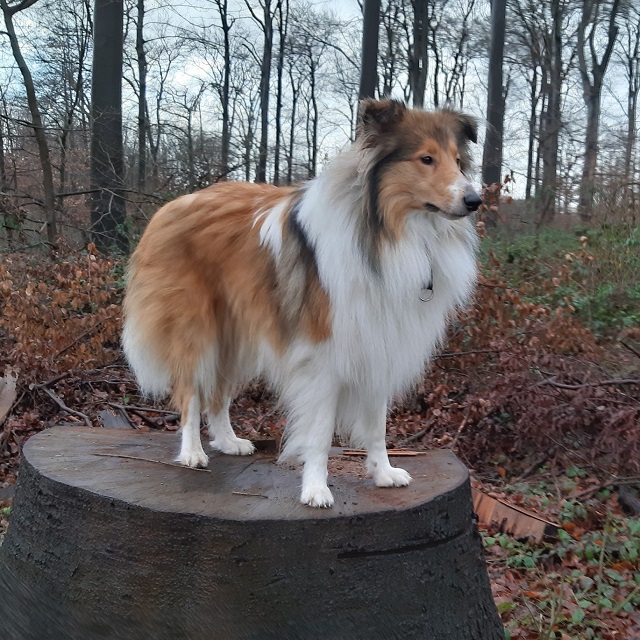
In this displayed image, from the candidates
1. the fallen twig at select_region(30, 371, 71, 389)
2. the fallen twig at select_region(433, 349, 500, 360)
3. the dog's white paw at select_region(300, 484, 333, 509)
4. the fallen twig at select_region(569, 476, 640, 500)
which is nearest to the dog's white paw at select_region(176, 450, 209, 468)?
the dog's white paw at select_region(300, 484, 333, 509)

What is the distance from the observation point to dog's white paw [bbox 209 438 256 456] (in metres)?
3.75

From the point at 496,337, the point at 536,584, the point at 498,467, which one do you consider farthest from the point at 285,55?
the point at 536,584

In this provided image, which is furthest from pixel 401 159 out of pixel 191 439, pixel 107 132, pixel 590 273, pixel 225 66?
pixel 225 66

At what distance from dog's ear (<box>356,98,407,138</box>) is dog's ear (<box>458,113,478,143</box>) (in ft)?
1.17

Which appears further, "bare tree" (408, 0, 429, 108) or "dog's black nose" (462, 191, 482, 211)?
"bare tree" (408, 0, 429, 108)

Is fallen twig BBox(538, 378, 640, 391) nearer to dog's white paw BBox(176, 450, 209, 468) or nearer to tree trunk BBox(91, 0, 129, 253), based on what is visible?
dog's white paw BBox(176, 450, 209, 468)

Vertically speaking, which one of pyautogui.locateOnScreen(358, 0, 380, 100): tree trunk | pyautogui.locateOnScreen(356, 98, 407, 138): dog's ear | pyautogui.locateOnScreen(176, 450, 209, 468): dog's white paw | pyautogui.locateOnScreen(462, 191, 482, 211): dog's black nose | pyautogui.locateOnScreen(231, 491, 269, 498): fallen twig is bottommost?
pyautogui.locateOnScreen(176, 450, 209, 468): dog's white paw

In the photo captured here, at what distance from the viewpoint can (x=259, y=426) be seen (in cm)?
621

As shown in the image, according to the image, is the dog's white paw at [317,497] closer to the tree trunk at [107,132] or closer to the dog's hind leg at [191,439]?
the dog's hind leg at [191,439]

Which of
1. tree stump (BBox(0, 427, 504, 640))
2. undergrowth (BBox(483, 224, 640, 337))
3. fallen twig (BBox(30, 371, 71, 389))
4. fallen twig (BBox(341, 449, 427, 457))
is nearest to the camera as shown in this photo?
tree stump (BBox(0, 427, 504, 640))

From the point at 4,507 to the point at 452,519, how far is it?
3810 millimetres

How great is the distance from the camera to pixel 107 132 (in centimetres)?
1122

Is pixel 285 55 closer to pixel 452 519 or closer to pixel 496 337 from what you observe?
pixel 496 337

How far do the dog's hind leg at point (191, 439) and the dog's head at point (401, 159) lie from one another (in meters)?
1.47
